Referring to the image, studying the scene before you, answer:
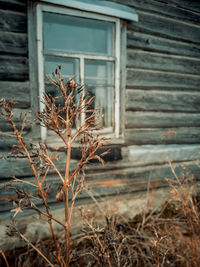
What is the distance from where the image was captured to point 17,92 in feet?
6.59

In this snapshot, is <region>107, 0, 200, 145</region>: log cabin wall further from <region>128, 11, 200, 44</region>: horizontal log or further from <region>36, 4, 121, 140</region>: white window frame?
<region>36, 4, 121, 140</region>: white window frame

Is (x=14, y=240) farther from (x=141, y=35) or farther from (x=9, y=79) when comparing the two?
(x=141, y=35)

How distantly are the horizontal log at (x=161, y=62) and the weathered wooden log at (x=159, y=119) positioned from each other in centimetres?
59

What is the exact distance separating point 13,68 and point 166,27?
6.48ft

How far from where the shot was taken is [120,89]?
96.4 inches

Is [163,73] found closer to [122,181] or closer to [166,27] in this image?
[166,27]

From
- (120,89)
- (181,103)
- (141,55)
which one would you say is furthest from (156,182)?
(141,55)

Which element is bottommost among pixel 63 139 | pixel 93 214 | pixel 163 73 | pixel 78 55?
pixel 93 214

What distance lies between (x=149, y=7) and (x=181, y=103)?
4.27ft

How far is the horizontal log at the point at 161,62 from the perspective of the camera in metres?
2.47

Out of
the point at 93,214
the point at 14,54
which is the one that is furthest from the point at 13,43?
the point at 93,214

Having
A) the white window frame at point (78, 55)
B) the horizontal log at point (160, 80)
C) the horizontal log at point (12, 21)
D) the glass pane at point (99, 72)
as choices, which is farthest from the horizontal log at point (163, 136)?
the horizontal log at point (12, 21)

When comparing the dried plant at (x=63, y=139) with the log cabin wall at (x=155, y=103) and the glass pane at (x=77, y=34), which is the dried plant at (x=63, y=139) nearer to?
the log cabin wall at (x=155, y=103)

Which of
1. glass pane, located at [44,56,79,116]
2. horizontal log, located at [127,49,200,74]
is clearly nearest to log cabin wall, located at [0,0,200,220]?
horizontal log, located at [127,49,200,74]
